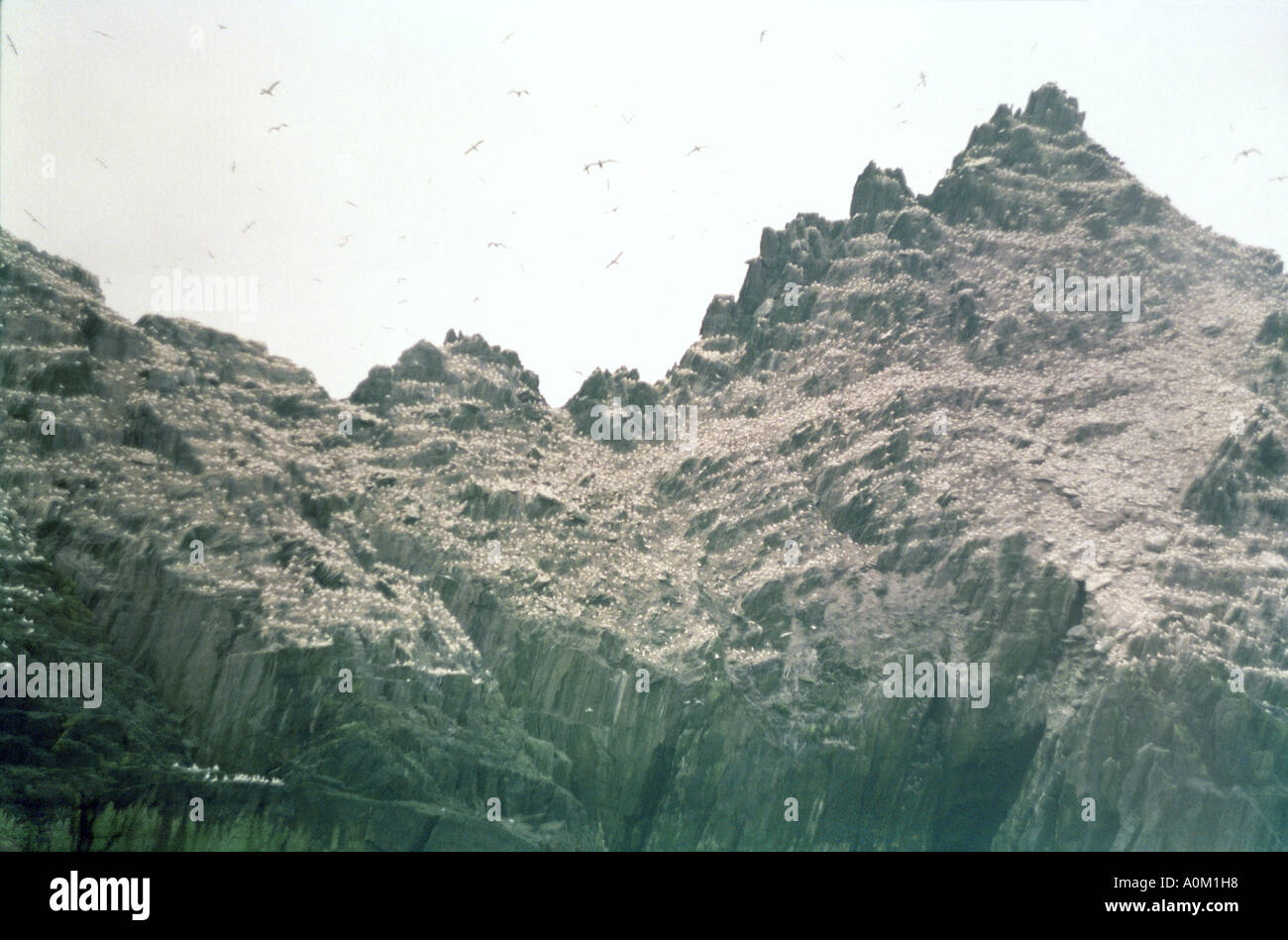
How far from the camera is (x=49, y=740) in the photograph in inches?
3511

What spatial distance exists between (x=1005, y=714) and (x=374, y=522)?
201 ft

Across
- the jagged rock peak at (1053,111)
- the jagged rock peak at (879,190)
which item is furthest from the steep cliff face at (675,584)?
the jagged rock peak at (1053,111)

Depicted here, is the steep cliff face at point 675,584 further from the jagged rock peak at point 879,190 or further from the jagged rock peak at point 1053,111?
the jagged rock peak at point 1053,111

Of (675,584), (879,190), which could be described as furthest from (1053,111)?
(675,584)

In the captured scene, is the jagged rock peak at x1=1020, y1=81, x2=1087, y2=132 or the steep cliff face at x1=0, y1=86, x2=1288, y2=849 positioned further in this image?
the jagged rock peak at x1=1020, y1=81, x2=1087, y2=132

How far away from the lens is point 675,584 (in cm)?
11762

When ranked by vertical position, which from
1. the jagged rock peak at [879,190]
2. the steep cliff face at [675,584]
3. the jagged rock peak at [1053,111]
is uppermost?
the jagged rock peak at [1053,111]

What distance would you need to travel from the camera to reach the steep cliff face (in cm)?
9594

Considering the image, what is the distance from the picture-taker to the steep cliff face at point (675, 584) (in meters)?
95.9

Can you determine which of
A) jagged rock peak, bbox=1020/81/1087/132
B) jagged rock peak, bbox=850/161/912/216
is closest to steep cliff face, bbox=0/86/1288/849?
jagged rock peak, bbox=850/161/912/216

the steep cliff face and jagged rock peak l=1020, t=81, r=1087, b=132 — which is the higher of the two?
jagged rock peak l=1020, t=81, r=1087, b=132

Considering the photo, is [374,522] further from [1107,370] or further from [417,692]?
[1107,370]

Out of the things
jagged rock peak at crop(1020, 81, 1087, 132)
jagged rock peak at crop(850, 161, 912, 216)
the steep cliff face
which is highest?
jagged rock peak at crop(1020, 81, 1087, 132)

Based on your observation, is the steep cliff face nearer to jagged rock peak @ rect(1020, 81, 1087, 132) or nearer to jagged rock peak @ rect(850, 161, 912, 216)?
jagged rock peak @ rect(850, 161, 912, 216)
